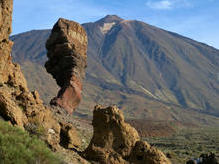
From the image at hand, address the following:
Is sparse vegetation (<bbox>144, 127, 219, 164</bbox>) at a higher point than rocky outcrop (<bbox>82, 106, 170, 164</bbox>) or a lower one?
lower

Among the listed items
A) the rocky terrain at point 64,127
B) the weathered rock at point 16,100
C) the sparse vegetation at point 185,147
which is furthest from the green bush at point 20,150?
the sparse vegetation at point 185,147

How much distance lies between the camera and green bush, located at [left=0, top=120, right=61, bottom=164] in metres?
7.34

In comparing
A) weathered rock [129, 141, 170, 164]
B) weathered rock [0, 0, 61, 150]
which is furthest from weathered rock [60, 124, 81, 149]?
weathered rock [129, 141, 170, 164]

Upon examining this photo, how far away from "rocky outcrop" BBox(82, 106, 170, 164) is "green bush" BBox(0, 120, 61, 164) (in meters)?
4.66

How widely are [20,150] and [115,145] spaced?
620cm

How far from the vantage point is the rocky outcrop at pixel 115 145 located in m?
12.8

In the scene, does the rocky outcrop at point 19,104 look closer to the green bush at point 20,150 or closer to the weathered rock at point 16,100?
the weathered rock at point 16,100

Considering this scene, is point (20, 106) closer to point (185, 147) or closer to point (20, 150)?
point (20, 150)

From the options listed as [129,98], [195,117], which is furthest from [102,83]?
[195,117]

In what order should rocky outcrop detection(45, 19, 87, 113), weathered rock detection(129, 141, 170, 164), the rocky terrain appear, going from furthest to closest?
rocky outcrop detection(45, 19, 87, 113), weathered rock detection(129, 141, 170, 164), the rocky terrain

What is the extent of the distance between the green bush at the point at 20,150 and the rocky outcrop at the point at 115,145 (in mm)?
4658

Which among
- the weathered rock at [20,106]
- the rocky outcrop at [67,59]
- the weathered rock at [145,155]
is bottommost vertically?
the weathered rock at [145,155]

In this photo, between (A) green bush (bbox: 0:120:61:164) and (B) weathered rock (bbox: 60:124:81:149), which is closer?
(A) green bush (bbox: 0:120:61:164)

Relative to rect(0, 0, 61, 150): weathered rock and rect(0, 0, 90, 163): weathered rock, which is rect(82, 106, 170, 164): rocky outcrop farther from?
rect(0, 0, 61, 150): weathered rock
